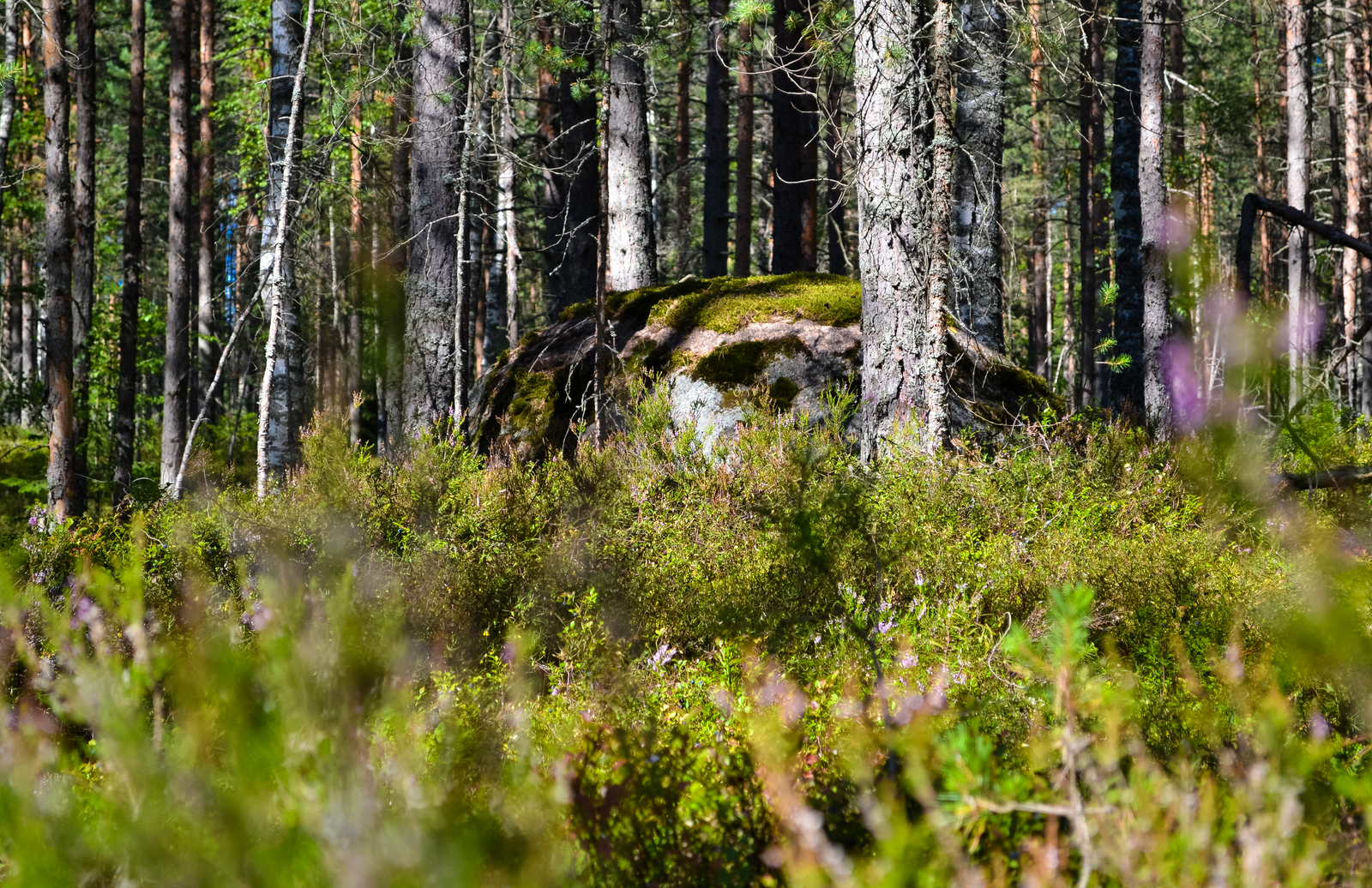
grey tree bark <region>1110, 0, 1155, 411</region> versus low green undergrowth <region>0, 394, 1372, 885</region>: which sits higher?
grey tree bark <region>1110, 0, 1155, 411</region>

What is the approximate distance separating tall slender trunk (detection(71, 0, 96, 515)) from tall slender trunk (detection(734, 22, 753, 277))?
830 centimetres

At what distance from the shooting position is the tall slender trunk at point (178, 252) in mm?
11492

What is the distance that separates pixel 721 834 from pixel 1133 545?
10.4 feet

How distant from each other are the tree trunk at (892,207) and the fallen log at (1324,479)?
1858 mm

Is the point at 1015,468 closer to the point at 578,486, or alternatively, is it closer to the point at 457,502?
the point at 578,486

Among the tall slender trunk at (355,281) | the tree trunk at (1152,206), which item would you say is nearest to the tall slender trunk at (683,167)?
the tall slender trunk at (355,281)

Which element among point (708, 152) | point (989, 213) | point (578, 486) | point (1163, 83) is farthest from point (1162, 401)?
point (708, 152)

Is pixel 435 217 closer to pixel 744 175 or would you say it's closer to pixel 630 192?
pixel 630 192

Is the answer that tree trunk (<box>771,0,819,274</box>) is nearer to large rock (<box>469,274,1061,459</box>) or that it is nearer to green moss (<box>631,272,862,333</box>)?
green moss (<box>631,272,862,333</box>)

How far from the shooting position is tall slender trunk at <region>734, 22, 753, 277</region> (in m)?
14.6

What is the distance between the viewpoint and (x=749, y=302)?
24.5 ft

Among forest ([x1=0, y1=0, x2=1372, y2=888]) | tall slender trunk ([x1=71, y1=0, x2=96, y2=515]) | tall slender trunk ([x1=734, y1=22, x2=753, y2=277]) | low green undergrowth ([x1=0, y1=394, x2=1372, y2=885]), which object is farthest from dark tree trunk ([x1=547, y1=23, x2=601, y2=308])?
low green undergrowth ([x1=0, y1=394, x2=1372, y2=885])

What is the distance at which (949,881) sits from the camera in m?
1.50

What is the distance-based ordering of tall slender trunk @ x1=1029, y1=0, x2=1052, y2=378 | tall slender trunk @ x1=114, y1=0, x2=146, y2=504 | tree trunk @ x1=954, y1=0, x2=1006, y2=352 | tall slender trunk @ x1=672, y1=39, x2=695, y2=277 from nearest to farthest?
1. tree trunk @ x1=954, y1=0, x2=1006, y2=352
2. tall slender trunk @ x1=114, y1=0, x2=146, y2=504
3. tall slender trunk @ x1=672, y1=39, x2=695, y2=277
4. tall slender trunk @ x1=1029, y1=0, x2=1052, y2=378
